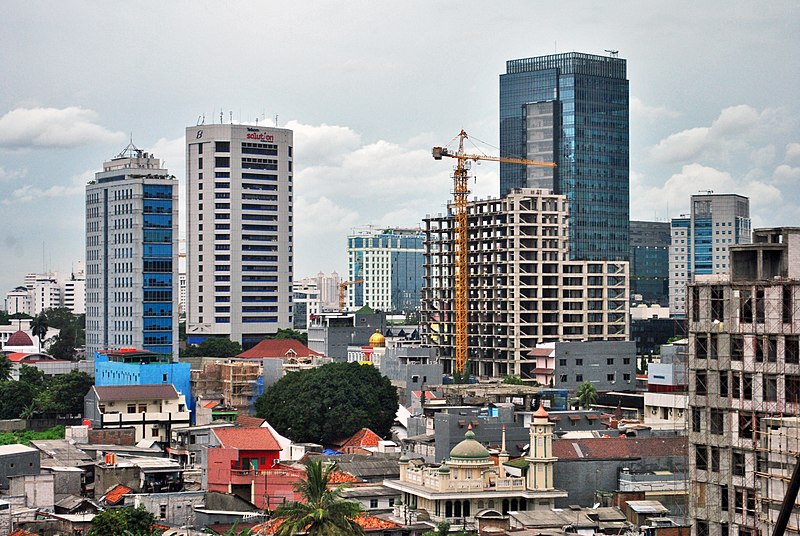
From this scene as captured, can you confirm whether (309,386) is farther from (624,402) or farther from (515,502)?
(515,502)

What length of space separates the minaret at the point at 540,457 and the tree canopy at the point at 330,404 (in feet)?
123

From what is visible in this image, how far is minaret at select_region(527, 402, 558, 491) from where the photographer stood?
7744cm

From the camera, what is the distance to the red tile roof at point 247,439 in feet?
284

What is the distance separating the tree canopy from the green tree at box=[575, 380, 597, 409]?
51.2ft

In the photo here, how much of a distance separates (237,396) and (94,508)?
201 ft

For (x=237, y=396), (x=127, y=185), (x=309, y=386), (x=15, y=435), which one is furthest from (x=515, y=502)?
(x=127, y=185)

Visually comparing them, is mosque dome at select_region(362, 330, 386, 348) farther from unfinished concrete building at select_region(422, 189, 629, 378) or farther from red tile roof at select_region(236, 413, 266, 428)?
red tile roof at select_region(236, 413, 266, 428)

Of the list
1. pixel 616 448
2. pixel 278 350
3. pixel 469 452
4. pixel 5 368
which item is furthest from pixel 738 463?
pixel 278 350

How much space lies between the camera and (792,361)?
5328 cm

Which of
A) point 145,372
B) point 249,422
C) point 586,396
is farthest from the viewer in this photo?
point 145,372

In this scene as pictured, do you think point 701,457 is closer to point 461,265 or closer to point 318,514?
point 318,514

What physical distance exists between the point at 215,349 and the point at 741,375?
143 metres

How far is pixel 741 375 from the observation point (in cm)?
5531

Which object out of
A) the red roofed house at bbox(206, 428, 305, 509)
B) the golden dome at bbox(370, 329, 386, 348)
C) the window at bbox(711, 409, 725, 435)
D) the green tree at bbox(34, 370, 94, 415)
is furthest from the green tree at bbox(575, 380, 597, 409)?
the window at bbox(711, 409, 725, 435)
